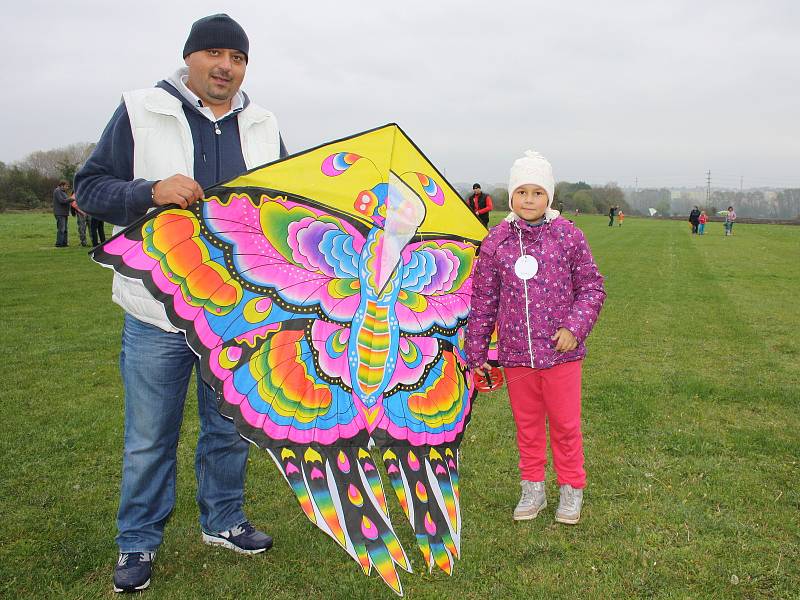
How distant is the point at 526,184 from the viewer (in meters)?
3.35

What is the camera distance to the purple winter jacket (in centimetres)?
333

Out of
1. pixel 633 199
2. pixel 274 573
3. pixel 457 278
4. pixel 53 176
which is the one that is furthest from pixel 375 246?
pixel 633 199

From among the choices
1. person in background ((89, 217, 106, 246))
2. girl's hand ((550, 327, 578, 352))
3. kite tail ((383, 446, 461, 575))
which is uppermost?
person in background ((89, 217, 106, 246))

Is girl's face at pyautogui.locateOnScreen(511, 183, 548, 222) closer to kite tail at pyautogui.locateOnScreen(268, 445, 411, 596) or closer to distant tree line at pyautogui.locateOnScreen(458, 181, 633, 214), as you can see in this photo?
kite tail at pyautogui.locateOnScreen(268, 445, 411, 596)

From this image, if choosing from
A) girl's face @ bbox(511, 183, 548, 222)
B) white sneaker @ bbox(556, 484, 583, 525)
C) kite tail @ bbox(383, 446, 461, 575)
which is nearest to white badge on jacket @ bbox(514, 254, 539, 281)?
girl's face @ bbox(511, 183, 548, 222)

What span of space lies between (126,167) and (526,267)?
186cm

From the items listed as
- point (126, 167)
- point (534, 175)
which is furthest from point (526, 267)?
point (126, 167)

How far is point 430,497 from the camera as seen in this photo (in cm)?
305

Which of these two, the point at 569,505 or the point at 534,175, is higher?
the point at 534,175

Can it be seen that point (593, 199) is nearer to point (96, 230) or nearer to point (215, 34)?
point (96, 230)

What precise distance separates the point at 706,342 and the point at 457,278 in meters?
5.74

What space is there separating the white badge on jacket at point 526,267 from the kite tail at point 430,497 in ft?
3.03

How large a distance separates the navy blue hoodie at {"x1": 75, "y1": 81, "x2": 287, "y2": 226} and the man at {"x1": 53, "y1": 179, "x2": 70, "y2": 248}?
15444 millimetres

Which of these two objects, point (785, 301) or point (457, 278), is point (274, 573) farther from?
point (785, 301)
